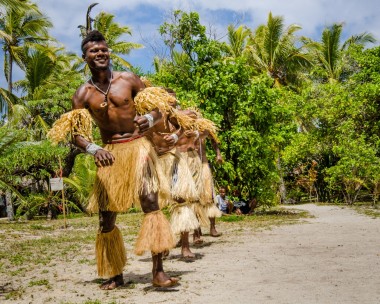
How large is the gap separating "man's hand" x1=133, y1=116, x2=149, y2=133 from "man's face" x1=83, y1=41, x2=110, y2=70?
0.52 m

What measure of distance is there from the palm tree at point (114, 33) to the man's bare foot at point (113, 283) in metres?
22.1

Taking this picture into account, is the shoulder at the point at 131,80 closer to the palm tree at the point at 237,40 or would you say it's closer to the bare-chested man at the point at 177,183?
the bare-chested man at the point at 177,183

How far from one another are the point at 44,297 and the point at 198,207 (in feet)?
7.70

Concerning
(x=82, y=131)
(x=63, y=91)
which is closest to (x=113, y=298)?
(x=82, y=131)

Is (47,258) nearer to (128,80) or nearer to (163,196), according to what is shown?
(163,196)

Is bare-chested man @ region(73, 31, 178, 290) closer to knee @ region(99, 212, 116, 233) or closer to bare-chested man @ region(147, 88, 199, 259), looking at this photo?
knee @ region(99, 212, 116, 233)

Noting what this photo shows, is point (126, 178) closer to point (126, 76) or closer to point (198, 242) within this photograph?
point (126, 76)

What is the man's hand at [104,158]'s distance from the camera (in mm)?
3234

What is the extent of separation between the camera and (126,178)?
3.47 metres

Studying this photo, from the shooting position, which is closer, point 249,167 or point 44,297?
point 44,297

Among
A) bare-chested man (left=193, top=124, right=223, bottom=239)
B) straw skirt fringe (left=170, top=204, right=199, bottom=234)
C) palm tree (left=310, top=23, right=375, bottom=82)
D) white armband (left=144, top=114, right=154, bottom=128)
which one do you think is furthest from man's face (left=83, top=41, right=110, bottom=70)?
palm tree (left=310, top=23, right=375, bottom=82)

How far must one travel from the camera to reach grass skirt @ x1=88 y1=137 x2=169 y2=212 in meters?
3.44

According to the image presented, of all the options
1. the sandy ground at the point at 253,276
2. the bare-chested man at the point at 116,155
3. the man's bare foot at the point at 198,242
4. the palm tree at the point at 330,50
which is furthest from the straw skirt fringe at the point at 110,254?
the palm tree at the point at 330,50

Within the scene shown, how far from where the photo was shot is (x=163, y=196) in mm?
3662
